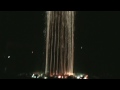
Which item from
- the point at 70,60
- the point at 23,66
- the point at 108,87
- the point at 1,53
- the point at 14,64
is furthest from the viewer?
the point at 23,66

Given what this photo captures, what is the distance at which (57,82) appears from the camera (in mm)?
4551

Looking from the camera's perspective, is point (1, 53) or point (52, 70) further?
point (1, 53)

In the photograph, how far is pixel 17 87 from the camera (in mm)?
4391

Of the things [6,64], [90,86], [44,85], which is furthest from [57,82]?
[6,64]

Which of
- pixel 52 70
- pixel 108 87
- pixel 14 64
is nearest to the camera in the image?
pixel 108 87

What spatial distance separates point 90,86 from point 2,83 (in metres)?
1.64

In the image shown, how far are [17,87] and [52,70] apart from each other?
13.2 metres

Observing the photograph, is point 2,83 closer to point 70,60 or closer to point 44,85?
point 44,85

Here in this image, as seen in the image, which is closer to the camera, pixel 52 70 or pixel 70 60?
pixel 52 70

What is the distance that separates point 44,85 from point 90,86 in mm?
872

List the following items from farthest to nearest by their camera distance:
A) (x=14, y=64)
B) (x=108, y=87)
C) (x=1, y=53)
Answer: (x=14, y=64), (x=1, y=53), (x=108, y=87)

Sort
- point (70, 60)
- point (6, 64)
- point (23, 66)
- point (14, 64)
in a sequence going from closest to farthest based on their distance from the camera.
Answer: point (70, 60)
point (6, 64)
point (14, 64)
point (23, 66)

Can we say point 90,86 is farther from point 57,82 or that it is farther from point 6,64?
point 6,64

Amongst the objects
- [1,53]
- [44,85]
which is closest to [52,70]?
[1,53]
